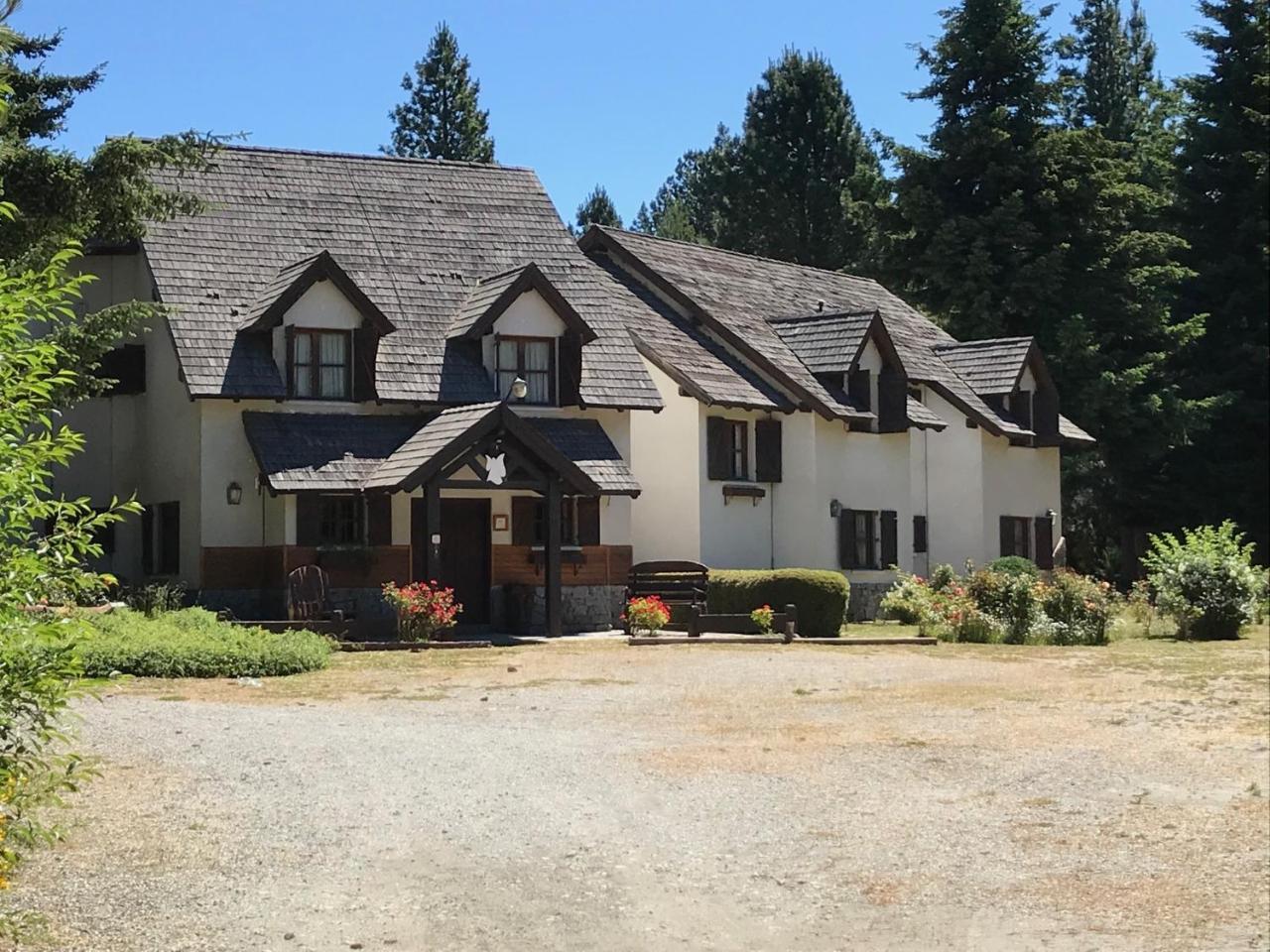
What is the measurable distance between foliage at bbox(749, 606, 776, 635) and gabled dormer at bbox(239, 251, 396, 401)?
7788mm

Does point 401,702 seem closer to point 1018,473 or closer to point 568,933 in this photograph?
point 568,933

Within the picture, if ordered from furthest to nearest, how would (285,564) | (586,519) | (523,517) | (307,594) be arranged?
(586,519)
(523,517)
(285,564)
(307,594)

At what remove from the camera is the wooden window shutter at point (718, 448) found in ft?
117

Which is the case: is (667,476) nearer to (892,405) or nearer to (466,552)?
(466,552)

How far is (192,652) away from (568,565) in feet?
38.8

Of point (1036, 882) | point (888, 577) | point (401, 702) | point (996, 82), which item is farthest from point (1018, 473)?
point (1036, 882)

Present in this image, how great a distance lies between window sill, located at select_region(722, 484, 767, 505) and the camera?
35.8 m

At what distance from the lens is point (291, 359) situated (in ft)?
102

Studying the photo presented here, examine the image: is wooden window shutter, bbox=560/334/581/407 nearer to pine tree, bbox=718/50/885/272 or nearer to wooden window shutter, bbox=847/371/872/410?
wooden window shutter, bbox=847/371/872/410

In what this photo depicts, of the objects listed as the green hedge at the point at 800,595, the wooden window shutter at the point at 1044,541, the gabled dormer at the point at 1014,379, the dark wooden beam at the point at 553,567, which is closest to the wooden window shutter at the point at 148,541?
the dark wooden beam at the point at 553,567

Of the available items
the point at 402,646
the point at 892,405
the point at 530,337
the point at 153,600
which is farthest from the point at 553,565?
the point at 892,405

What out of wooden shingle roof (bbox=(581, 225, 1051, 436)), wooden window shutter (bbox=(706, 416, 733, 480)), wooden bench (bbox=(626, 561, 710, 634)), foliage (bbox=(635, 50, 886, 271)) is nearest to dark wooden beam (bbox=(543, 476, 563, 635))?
wooden bench (bbox=(626, 561, 710, 634))

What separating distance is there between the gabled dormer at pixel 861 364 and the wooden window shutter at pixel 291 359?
12.4m

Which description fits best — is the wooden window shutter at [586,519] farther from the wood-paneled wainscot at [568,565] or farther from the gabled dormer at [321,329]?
the gabled dormer at [321,329]
